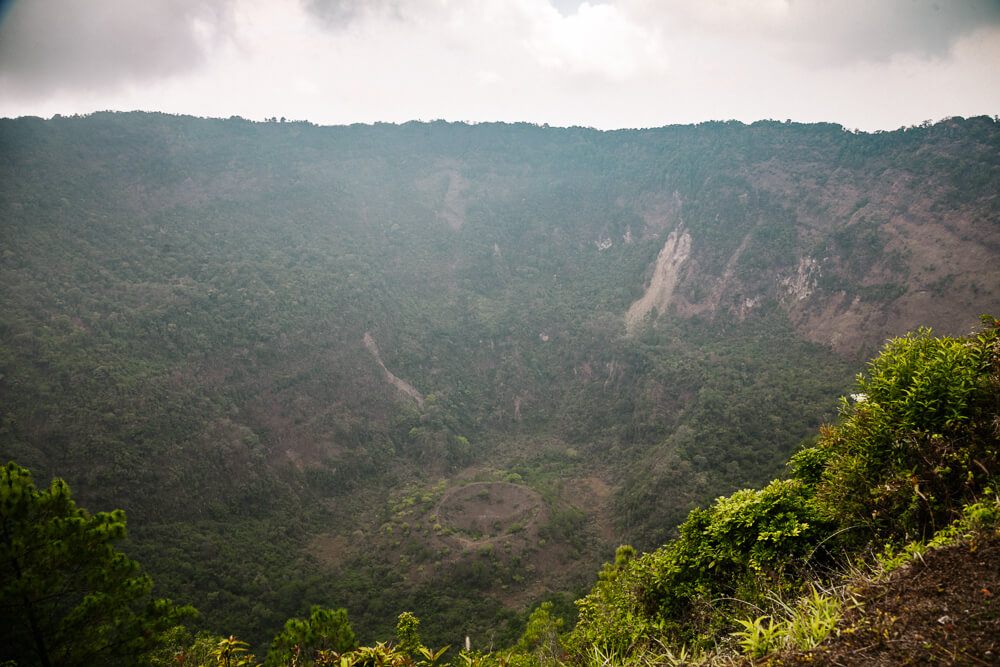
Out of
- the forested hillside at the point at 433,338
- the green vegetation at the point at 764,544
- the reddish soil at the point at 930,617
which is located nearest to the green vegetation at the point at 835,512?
the green vegetation at the point at 764,544

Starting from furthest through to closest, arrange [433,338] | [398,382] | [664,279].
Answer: [664,279] < [433,338] < [398,382]

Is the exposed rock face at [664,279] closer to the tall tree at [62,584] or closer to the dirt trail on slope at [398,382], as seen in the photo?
the dirt trail on slope at [398,382]

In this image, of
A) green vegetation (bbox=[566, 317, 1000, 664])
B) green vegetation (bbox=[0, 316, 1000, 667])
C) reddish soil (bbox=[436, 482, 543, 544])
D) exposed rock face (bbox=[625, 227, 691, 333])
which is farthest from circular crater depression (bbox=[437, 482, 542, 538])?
exposed rock face (bbox=[625, 227, 691, 333])

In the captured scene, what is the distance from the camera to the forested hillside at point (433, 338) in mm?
28359

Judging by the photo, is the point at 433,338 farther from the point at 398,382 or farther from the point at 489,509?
the point at 489,509

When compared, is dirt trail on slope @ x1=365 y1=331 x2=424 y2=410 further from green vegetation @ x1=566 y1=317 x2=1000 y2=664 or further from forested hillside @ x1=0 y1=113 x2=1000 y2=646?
green vegetation @ x1=566 y1=317 x2=1000 y2=664

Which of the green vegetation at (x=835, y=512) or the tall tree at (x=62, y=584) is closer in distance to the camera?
the green vegetation at (x=835, y=512)

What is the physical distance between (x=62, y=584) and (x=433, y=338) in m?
48.6

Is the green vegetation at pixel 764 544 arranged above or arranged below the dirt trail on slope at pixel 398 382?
above

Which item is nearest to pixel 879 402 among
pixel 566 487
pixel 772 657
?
pixel 772 657

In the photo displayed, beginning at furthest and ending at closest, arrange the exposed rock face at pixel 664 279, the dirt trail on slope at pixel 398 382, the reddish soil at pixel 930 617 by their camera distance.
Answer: the exposed rock face at pixel 664 279 → the dirt trail on slope at pixel 398 382 → the reddish soil at pixel 930 617

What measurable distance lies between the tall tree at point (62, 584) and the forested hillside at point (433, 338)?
1634cm

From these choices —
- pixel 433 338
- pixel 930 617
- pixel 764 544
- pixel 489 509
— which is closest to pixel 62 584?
pixel 764 544

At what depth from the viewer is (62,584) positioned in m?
8.66
